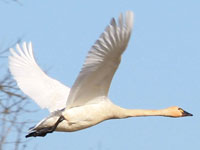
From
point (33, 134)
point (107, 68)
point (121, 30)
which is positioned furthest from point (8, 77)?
point (121, 30)

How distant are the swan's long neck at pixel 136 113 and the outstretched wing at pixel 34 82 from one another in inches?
30.7

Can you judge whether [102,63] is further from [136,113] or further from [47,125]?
[136,113]

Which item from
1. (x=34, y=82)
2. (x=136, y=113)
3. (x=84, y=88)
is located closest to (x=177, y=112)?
(x=136, y=113)

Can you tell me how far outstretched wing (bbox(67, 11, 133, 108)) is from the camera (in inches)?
322

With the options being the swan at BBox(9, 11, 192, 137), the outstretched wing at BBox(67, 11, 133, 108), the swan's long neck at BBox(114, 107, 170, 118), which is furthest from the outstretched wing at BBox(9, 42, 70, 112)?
the swan's long neck at BBox(114, 107, 170, 118)

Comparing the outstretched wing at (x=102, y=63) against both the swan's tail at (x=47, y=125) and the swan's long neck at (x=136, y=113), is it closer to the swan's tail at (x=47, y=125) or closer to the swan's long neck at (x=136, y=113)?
the swan's tail at (x=47, y=125)

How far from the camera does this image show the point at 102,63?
885cm

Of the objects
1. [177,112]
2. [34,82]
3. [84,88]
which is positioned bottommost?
[177,112]

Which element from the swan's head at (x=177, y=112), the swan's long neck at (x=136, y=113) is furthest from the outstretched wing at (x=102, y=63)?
the swan's head at (x=177, y=112)

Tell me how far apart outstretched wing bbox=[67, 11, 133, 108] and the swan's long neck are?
41 cm

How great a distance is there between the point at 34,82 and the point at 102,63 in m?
2.27

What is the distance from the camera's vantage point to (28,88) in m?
10.6

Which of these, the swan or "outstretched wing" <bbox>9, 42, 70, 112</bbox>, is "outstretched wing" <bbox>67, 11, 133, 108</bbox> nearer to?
the swan

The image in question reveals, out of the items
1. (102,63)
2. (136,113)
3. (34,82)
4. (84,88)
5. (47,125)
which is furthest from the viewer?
(34,82)
